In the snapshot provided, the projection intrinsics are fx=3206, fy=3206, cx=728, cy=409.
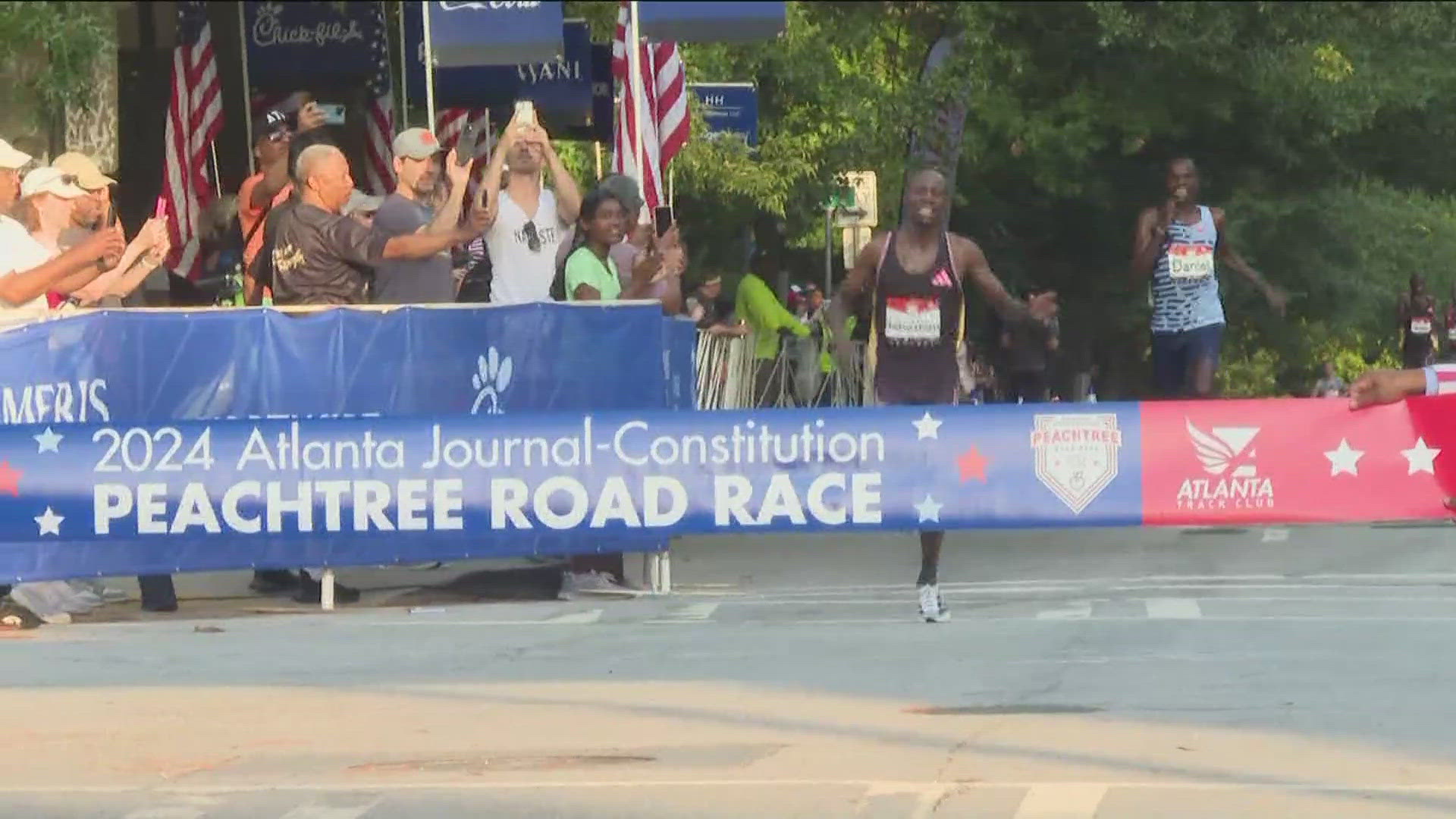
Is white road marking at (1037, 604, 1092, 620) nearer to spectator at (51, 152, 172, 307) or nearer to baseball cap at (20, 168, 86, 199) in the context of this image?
spectator at (51, 152, 172, 307)

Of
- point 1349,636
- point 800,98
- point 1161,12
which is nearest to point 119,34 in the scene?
point 1161,12

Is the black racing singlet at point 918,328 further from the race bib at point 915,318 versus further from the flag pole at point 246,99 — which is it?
the flag pole at point 246,99

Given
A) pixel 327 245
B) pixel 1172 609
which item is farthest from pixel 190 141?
pixel 1172 609

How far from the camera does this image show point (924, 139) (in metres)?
25.8

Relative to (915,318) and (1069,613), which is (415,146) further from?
(1069,613)

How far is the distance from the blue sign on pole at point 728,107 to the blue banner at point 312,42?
5.48 meters

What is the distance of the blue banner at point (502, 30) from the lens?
1253cm

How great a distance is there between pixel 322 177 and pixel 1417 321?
74.0 feet

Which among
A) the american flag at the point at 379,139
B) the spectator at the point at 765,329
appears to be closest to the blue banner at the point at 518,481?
the spectator at the point at 765,329

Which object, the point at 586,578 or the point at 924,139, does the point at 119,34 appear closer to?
the point at 586,578

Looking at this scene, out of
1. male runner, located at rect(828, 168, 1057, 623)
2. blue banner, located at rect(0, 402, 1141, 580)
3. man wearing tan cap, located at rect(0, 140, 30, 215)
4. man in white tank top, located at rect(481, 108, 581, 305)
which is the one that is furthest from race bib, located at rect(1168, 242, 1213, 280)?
man wearing tan cap, located at rect(0, 140, 30, 215)

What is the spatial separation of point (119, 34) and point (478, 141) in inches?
620

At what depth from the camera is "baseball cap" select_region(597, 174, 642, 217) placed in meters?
15.0

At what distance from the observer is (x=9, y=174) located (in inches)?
550
